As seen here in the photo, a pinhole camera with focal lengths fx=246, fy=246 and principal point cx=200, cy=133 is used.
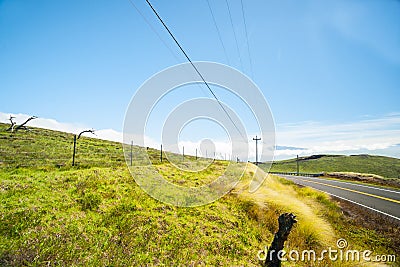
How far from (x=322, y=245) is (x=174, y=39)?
9151 millimetres

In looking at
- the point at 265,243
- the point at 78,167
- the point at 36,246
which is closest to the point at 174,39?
the point at 36,246

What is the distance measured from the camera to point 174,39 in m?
8.55

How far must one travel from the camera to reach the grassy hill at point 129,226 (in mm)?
6020

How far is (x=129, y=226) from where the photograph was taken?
771 centimetres

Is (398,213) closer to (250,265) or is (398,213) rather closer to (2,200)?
(250,265)

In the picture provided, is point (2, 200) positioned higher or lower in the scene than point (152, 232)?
higher

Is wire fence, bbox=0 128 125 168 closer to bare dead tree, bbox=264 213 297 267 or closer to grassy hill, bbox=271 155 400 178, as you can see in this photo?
bare dead tree, bbox=264 213 297 267
